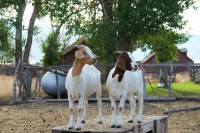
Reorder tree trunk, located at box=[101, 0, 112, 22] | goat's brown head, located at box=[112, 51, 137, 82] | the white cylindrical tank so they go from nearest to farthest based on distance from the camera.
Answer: goat's brown head, located at box=[112, 51, 137, 82] → the white cylindrical tank → tree trunk, located at box=[101, 0, 112, 22]

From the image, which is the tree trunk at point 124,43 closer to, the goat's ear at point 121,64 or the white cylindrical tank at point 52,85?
the white cylindrical tank at point 52,85

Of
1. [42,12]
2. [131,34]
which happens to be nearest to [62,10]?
[42,12]

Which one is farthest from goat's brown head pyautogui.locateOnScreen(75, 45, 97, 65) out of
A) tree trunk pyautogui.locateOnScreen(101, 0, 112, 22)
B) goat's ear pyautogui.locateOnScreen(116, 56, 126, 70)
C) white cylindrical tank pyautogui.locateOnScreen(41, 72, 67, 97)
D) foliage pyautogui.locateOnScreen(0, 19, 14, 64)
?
foliage pyautogui.locateOnScreen(0, 19, 14, 64)

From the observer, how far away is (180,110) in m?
14.0

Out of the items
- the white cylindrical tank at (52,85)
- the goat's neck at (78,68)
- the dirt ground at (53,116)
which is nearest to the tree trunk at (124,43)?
the white cylindrical tank at (52,85)

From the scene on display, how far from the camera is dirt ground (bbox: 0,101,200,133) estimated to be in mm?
10719

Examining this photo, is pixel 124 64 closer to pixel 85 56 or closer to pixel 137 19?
pixel 85 56

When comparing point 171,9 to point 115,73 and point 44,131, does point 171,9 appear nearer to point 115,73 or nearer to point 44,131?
point 44,131

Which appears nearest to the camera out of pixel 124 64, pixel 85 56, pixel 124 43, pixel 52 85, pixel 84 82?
pixel 85 56

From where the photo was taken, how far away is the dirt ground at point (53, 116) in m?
10.7

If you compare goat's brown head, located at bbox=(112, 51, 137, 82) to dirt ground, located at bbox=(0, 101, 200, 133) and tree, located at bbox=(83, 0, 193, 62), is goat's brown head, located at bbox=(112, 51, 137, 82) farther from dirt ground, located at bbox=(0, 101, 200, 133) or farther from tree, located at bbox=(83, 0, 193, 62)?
tree, located at bbox=(83, 0, 193, 62)

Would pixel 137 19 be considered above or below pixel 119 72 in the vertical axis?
above

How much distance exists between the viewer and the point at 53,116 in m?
13.0

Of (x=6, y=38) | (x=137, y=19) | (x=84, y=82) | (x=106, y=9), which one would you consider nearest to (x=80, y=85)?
(x=84, y=82)
